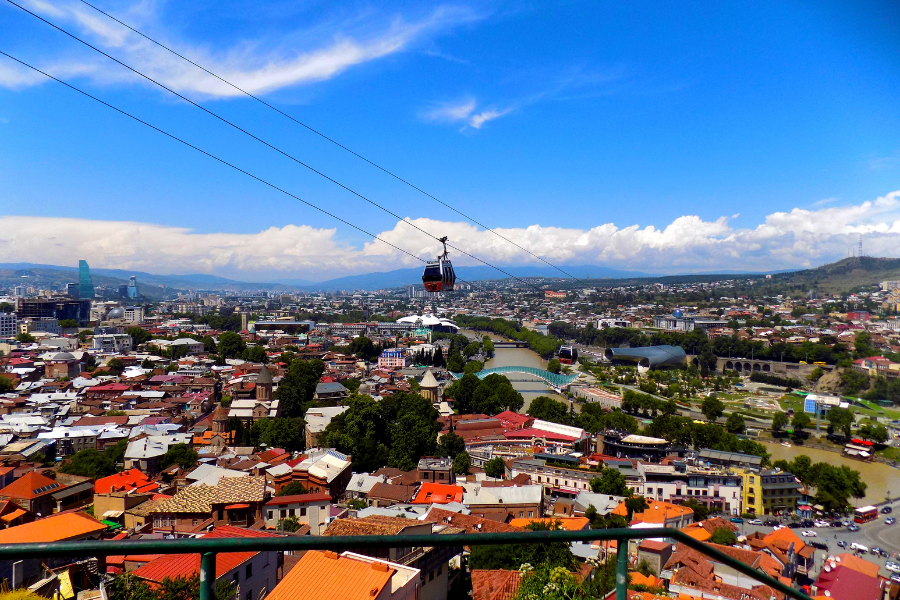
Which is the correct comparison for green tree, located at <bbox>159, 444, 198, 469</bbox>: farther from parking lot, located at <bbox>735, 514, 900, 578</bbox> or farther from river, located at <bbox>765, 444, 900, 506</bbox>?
river, located at <bbox>765, 444, 900, 506</bbox>

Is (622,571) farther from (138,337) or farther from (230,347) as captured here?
(138,337)

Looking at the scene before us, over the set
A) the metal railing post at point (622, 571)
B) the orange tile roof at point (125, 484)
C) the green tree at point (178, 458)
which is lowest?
the green tree at point (178, 458)

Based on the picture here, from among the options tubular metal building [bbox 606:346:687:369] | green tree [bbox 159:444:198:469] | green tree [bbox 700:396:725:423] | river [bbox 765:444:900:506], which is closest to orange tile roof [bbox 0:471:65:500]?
green tree [bbox 159:444:198:469]

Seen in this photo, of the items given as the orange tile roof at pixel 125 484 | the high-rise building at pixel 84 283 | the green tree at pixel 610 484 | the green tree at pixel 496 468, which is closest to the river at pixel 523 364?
the green tree at pixel 496 468

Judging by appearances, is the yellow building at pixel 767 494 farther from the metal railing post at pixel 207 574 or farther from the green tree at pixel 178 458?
the metal railing post at pixel 207 574

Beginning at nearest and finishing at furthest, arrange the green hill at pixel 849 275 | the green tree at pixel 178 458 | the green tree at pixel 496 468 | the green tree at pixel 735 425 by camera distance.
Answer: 1. the green tree at pixel 178 458
2. the green tree at pixel 496 468
3. the green tree at pixel 735 425
4. the green hill at pixel 849 275
